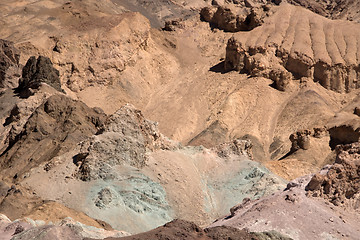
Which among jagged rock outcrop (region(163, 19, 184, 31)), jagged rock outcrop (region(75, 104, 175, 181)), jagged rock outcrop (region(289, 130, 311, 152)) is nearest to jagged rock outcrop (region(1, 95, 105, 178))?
jagged rock outcrop (region(75, 104, 175, 181))

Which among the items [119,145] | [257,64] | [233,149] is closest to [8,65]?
[257,64]

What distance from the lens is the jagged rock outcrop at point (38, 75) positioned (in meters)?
48.9

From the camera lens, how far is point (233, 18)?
82250mm

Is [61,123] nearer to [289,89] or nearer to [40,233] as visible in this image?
[40,233]

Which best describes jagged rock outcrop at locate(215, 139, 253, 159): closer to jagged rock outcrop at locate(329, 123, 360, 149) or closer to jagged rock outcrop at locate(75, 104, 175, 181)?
jagged rock outcrop at locate(75, 104, 175, 181)

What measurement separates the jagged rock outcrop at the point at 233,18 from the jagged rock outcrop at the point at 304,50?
1501mm

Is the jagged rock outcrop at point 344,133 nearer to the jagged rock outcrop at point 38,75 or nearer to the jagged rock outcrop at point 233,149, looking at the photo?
the jagged rock outcrop at point 233,149

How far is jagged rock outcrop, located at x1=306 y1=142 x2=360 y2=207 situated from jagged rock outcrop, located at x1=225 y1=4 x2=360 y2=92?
49994mm

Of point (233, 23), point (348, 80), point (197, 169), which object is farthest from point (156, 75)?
point (197, 169)

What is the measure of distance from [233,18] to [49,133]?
Result: 49386mm

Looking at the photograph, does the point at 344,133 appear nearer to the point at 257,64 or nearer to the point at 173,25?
the point at 257,64

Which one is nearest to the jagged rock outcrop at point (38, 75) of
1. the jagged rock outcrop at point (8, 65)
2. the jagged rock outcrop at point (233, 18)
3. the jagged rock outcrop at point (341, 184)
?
the jagged rock outcrop at point (8, 65)

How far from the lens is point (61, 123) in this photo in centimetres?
3734

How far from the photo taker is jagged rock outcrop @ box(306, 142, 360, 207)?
18.4 m
